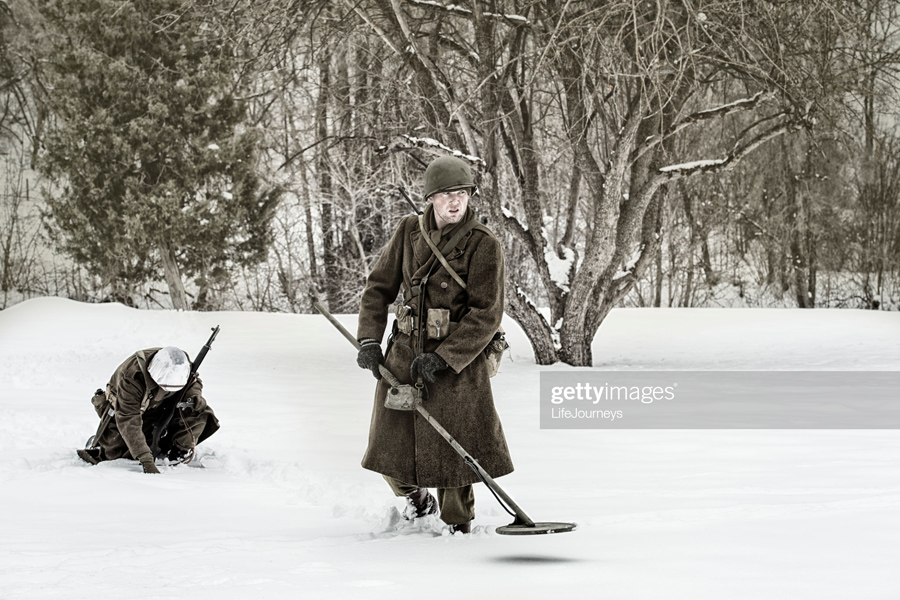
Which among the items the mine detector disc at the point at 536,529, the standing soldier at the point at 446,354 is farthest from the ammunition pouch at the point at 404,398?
the mine detector disc at the point at 536,529

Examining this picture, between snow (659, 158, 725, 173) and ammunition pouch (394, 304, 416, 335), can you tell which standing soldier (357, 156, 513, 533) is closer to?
ammunition pouch (394, 304, 416, 335)

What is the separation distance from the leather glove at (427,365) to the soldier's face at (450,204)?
0.58 m

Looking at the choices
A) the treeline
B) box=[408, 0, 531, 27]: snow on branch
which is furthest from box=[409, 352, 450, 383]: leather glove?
box=[408, 0, 531, 27]: snow on branch

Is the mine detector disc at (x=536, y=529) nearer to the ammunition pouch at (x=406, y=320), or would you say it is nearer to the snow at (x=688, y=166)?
the ammunition pouch at (x=406, y=320)

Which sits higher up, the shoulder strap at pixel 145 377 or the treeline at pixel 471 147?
the treeline at pixel 471 147

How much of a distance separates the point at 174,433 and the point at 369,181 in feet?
38.1

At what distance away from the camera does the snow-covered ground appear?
300cm

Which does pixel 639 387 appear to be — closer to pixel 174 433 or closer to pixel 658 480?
pixel 658 480

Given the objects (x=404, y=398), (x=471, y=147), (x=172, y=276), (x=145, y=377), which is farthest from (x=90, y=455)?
(x=172, y=276)

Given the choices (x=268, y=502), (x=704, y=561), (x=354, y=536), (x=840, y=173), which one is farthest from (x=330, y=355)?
(x=840, y=173)

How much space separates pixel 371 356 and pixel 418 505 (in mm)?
708

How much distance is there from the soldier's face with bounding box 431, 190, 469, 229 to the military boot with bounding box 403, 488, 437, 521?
1174 millimetres

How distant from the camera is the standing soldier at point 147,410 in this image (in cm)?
492

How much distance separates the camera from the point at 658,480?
16.4 feet
